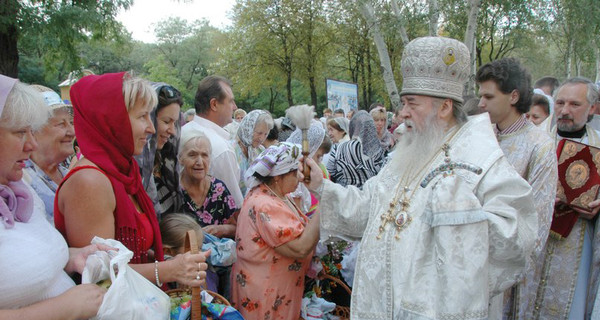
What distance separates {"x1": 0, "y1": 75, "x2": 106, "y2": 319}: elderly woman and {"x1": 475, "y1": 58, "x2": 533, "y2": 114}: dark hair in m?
2.79

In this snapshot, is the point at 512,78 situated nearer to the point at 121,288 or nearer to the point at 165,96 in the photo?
the point at 165,96

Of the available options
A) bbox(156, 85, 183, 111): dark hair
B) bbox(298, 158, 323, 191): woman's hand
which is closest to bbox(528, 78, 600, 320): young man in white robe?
bbox(298, 158, 323, 191): woman's hand

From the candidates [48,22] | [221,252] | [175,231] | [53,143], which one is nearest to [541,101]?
[221,252]

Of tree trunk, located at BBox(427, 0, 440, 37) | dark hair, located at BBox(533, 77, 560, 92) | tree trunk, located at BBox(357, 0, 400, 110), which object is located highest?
tree trunk, located at BBox(427, 0, 440, 37)

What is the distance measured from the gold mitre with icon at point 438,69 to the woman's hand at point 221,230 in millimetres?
1791

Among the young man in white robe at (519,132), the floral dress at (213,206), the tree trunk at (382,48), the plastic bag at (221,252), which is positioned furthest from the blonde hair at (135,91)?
the tree trunk at (382,48)

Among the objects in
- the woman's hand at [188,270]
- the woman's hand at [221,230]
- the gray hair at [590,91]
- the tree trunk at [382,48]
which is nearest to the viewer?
the woman's hand at [188,270]

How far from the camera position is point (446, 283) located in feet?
6.42

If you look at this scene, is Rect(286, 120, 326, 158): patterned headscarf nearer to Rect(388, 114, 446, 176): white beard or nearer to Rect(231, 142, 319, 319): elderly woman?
Rect(231, 142, 319, 319): elderly woman

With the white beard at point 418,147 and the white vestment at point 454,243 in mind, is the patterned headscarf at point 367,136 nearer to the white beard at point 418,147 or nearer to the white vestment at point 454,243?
the white beard at point 418,147

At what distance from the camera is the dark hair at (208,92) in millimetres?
4367

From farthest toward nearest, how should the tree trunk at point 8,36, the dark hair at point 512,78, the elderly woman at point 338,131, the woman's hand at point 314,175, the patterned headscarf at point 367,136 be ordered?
the tree trunk at point 8,36 < the elderly woman at point 338,131 < the patterned headscarf at point 367,136 < the dark hair at point 512,78 < the woman's hand at point 314,175

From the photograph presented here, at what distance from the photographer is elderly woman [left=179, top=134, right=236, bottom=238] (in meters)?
3.42

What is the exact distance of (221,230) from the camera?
3.38 meters
